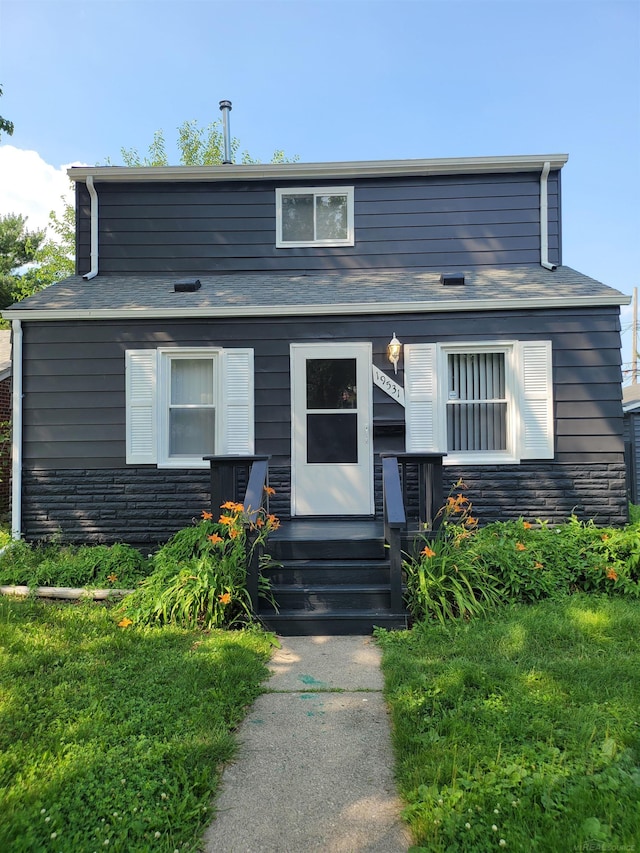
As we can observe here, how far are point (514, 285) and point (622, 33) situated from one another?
6.74 meters

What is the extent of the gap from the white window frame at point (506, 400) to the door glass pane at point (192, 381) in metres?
2.76

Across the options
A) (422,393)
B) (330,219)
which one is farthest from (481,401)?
(330,219)

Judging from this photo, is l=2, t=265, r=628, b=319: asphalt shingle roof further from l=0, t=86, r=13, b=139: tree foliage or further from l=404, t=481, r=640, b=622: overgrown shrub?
l=404, t=481, r=640, b=622: overgrown shrub

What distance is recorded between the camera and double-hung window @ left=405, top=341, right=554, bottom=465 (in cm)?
599

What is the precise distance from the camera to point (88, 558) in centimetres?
539

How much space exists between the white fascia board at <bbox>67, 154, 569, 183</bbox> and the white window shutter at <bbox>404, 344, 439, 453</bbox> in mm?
2845

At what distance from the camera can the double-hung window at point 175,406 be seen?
20.0ft

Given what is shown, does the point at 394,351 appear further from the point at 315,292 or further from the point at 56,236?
the point at 56,236

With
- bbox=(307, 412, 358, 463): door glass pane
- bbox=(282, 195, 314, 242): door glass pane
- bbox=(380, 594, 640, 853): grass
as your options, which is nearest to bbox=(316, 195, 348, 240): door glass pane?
bbox=(282, 195, 314, 242): door glass pane

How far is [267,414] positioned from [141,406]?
1480 millimetres

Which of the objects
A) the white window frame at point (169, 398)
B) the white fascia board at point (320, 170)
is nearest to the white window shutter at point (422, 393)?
the white window frame at point (169, 398)

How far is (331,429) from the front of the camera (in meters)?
6.16

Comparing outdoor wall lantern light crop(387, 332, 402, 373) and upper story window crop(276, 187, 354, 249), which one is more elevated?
upper story window crop(276, 187, 354, 249)

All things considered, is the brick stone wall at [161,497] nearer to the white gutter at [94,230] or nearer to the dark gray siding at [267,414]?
the dark gray siding at [267,414]
